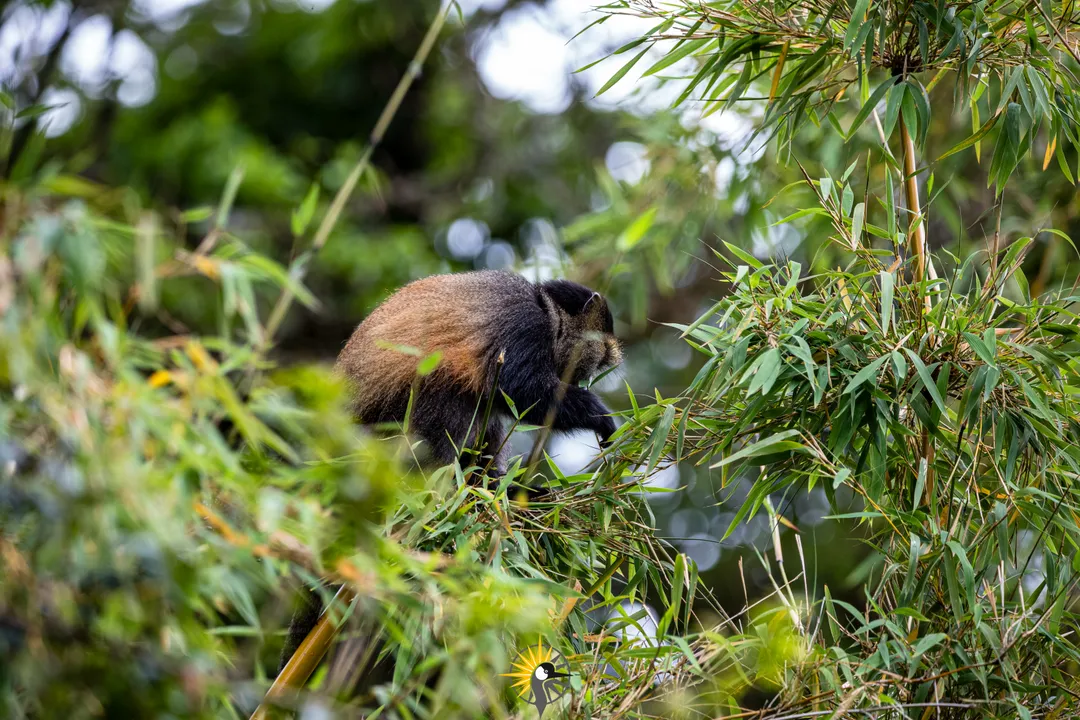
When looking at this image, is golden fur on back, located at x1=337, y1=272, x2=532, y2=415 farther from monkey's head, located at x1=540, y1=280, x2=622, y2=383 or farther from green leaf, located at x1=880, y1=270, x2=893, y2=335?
green leaf, located at x1=880, y1=270, x2=893, y2=335

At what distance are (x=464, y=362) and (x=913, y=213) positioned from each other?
1559 mm

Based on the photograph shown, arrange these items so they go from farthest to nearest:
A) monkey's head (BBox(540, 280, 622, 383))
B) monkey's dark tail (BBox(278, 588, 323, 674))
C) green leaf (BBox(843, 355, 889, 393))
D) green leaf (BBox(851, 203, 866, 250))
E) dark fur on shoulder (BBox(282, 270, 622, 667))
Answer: monkey's head (BBox(540, 280, 622, 383)) → dark fur on shoulder (BBox(282, 270, 622, 667)) → monkey's dark tail (BBox(278, 588, 323, 674)) → green leaf (BBox(851, 203, 866, 250)) → green leaf (BBox(843, 355, 889, 393))

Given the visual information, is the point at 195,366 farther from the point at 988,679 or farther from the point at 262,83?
the point at 262,83

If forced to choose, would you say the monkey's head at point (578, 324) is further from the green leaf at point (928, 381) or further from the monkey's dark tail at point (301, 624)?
the green leaf at point (928, 381)

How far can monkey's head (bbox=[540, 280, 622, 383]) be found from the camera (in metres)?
3.91

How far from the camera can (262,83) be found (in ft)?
27.8

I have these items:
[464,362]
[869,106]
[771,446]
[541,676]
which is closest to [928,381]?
[771,446]

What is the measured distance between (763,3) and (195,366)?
6.03 ft

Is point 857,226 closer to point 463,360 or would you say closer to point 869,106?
point 869,106

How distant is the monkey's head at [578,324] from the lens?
3912 millimetres

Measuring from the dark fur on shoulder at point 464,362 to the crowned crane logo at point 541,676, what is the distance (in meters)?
1.02

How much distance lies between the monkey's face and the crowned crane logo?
164cm

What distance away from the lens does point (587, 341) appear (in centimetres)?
395

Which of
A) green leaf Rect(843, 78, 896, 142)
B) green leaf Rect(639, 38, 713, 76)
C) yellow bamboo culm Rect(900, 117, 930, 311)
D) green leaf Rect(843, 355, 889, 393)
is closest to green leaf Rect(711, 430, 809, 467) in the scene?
green leaf Rect(843, 355, 889, 393)
